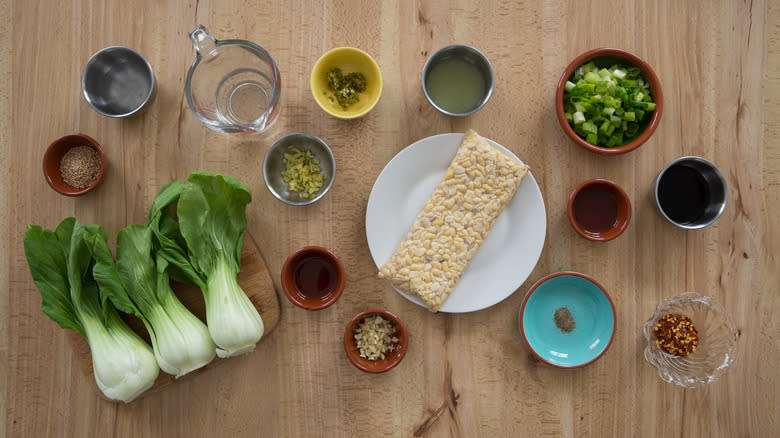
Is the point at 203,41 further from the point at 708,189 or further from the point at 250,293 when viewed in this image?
the point at 708,189

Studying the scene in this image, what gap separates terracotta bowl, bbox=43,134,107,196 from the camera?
178cm

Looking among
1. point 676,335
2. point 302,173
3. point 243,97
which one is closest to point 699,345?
point 676,335

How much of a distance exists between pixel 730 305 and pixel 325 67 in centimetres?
185

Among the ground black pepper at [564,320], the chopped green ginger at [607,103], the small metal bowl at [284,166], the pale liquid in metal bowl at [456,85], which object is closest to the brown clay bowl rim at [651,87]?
the chopped green ginger at [607,103]

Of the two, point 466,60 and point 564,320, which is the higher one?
point 466,60

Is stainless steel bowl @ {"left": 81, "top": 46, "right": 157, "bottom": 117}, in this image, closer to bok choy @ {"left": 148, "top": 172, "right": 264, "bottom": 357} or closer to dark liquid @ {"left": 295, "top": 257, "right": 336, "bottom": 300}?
bok choy @ {"left": 148, "top": 172, "right": 264, "bottom": 357}

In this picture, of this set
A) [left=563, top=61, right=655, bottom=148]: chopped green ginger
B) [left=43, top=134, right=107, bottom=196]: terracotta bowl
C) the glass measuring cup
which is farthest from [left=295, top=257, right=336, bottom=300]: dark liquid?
[left=563, top=61, right=655, bottom=148]: chopped green ginger

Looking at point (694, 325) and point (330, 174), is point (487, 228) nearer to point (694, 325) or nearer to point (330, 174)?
point (330, 174)

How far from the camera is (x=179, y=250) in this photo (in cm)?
168

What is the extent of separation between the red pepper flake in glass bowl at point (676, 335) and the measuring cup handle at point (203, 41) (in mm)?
1967

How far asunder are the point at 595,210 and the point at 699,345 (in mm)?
680

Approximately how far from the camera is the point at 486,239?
1.80m

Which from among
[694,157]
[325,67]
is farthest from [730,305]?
[325,67]

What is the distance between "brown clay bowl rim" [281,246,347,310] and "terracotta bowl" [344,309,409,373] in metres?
0.12
